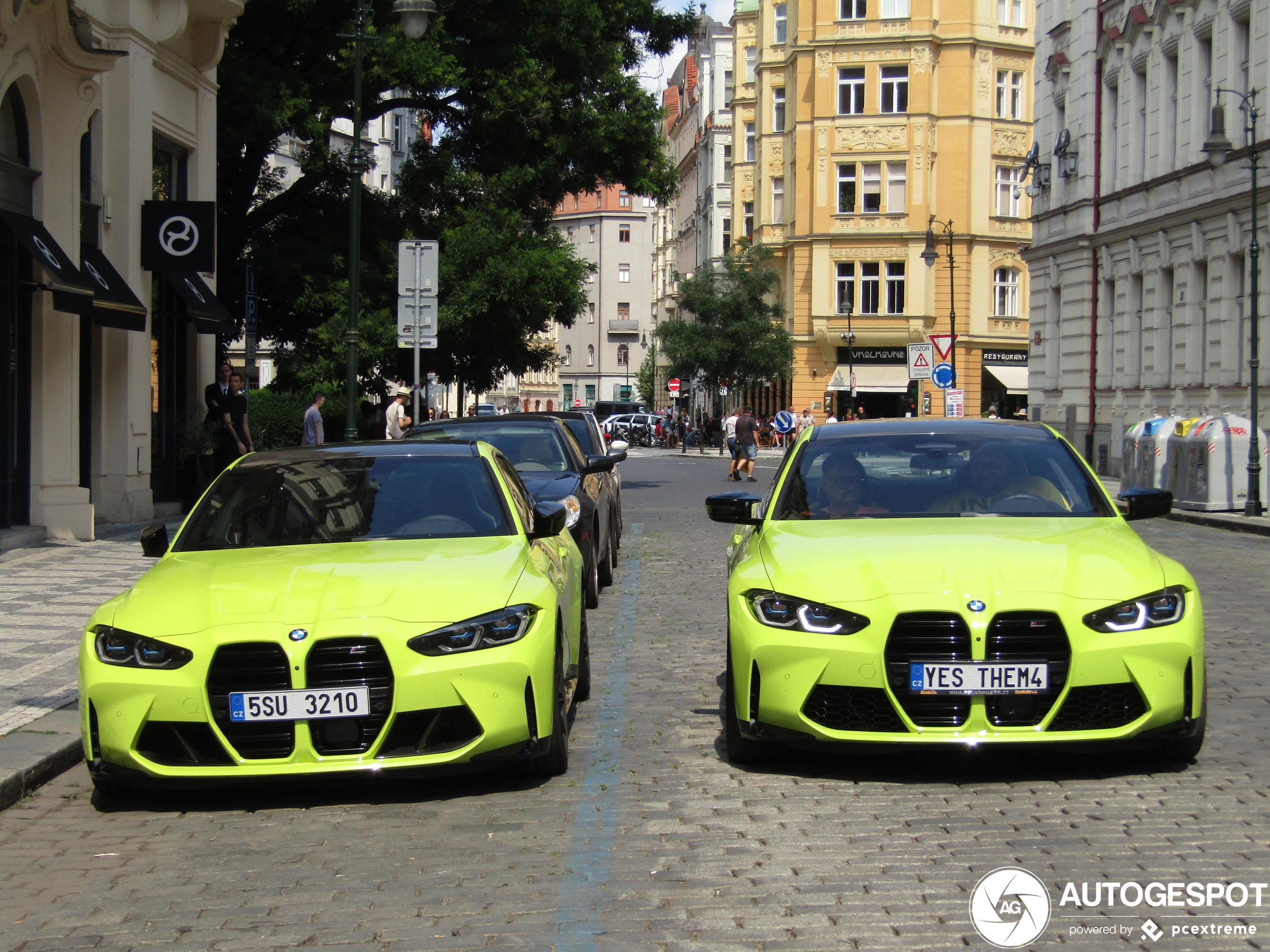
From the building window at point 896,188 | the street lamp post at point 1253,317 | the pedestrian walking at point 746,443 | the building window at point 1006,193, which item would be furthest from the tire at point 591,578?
the building window at point 1006,193

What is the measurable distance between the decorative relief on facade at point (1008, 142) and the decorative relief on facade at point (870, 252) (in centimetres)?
612

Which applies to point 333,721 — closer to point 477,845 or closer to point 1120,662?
point 477,845

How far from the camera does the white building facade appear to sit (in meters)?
32.4

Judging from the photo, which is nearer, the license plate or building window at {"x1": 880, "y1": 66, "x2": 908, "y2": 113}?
the license plate

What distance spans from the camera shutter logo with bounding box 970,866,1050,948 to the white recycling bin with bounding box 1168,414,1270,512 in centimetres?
2207

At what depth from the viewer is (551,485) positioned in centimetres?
1196

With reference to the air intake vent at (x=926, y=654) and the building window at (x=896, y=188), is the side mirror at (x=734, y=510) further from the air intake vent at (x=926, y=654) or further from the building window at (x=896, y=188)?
the building window at (x=896, y=188)

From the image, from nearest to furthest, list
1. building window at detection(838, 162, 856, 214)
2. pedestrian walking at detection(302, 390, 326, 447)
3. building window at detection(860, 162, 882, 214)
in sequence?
pedestrian walking at detection(302, 390, 326, 447)
building window at detection(860, 162, 882, 214)
building window at detection(838, 162, 856, 214)

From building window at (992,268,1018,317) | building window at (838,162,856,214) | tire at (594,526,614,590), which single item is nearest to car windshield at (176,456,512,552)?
tire at (594,526,614,590)

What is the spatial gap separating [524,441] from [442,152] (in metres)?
18.6

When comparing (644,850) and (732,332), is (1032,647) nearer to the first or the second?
(644,850)

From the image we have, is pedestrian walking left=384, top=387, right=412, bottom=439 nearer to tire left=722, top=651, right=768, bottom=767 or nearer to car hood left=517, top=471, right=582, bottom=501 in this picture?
car hood left=517, top=471, right=582, bottom=501

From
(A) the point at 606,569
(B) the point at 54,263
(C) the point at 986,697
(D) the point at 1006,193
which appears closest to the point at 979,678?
(C) the point at 986,697

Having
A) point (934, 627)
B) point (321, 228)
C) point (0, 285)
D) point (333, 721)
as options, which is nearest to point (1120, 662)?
point (934, 627)
